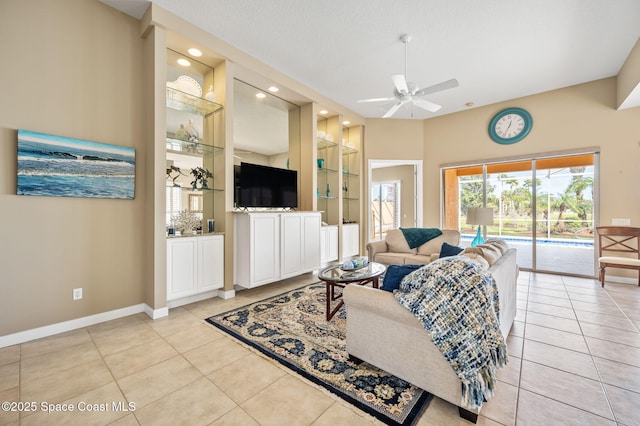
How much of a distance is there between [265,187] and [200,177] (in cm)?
96

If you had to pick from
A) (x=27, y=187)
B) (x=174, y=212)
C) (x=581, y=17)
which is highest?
(x=581, y=17)

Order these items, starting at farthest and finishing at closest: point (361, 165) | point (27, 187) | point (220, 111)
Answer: point (361, 165) → point (220, 111) → point (27, 187)

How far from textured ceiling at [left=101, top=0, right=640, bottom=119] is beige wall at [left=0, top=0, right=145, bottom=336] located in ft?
1.81

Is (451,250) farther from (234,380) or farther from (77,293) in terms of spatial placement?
(77,293)

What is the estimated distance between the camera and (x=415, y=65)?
3.95 m

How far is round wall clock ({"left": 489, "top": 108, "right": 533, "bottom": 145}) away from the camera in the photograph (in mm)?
5035

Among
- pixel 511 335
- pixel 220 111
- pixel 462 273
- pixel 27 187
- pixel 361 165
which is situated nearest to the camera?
pixel 462 273

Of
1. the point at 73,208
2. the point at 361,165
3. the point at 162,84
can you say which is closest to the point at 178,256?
the point at 73,208

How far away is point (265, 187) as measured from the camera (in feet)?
13.6

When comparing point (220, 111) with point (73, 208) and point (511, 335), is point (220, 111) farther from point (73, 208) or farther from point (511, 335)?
point (511, 335)

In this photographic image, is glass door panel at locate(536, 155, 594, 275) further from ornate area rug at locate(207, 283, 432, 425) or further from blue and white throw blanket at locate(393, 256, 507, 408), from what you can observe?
blue and white throw blanket at locate(393, 256, 507, 408)

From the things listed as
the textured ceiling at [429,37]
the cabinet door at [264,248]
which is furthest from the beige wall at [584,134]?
the cabinet door at [264,248]

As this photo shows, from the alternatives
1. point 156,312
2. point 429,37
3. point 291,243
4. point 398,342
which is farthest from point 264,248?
point 429,37

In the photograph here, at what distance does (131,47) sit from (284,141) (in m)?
3.56
